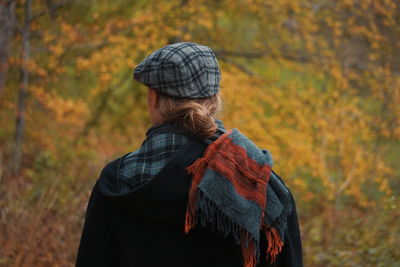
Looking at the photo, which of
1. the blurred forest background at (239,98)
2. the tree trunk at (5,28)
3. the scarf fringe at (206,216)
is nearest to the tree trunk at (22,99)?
the blurred forest background at (239,98)

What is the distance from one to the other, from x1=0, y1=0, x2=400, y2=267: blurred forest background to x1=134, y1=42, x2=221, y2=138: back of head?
9.21 feet

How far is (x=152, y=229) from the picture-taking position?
1.65m

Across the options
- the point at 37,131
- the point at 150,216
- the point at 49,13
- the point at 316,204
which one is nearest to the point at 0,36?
the point at 49,13

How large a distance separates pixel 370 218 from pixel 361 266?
1.20 metres

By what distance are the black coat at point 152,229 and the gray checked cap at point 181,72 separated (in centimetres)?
18

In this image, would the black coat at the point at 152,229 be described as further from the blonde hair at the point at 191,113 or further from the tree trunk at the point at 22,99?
the tree trunk at the point at 22,99

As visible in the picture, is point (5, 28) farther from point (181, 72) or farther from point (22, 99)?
point (181, 72)

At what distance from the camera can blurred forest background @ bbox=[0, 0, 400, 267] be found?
487 centimetres

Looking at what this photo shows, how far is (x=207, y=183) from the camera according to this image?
60.4 inches

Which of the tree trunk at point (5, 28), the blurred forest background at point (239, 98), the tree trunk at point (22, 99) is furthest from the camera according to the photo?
the tree trunk at point (22, 99)

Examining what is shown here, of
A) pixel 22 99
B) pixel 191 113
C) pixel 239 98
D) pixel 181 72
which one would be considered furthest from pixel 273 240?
pixel 22 99

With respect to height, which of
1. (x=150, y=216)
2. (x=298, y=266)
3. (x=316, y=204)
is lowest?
(x=316, y=204)

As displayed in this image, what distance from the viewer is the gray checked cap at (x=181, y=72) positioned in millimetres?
1584

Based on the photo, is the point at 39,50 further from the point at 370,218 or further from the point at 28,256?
the point at 370,218
